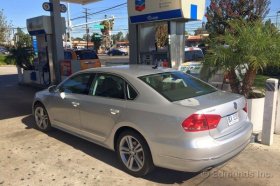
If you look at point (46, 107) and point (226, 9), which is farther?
point (226, 9)

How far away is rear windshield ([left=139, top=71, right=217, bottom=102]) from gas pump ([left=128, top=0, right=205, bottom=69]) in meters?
3.85

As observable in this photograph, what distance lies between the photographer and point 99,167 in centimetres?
477

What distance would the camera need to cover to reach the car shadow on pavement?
434 cm

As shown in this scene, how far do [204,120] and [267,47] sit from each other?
8.82ft

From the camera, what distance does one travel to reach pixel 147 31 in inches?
381

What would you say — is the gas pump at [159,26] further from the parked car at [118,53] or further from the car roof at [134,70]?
the parked car at [118,53]

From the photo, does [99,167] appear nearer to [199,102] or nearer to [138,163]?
[138,163]

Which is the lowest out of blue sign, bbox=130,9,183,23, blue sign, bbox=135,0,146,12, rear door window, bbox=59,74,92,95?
rear door window, bbox=59,74,92,95

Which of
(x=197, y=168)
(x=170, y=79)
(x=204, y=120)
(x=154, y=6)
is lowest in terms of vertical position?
(x=197, y=168)

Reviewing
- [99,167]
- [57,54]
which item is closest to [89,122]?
[99,167]

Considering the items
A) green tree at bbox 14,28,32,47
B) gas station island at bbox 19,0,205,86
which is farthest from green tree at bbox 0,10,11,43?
gas station island at bbox 19,0,205,86

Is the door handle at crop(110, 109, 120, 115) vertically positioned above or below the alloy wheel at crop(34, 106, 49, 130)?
above

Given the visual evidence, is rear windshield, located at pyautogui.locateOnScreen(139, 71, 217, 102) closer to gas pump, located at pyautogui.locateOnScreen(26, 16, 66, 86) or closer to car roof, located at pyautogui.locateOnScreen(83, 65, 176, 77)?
car roof, located at pyautogui.locateOnScreen(83, 65, 176, 77)

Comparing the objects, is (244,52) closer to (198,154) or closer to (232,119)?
(232,119)
